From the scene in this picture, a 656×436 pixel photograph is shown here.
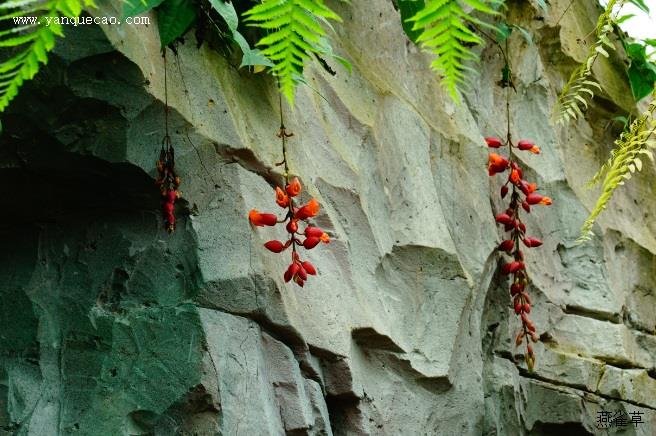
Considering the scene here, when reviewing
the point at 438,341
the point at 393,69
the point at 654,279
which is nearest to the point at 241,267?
the point at 438,341

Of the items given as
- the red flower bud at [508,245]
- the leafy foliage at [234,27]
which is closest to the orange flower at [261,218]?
the leafy foliage at [234,27]

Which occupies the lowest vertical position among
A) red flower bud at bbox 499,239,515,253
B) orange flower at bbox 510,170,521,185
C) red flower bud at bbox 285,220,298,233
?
red flower bud at bbox 285,220,298,233

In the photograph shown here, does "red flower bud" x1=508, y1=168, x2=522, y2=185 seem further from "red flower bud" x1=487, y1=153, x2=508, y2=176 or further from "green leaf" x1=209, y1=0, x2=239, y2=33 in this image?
"green leaf" x1=209, y1=0, x2=239, y2=33

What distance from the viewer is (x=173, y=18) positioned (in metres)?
1.88

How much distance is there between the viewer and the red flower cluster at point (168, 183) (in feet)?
5.94

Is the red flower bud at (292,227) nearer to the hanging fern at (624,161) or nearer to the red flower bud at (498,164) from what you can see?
the hanging fern at (624,161)

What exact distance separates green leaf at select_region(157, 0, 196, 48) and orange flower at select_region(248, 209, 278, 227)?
384 millimetres

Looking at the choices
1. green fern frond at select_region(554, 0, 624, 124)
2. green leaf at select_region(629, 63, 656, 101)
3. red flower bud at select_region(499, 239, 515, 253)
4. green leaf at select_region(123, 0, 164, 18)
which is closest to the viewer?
green leaf at select_region(123, 0, 164, 18)

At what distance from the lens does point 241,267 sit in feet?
6.31

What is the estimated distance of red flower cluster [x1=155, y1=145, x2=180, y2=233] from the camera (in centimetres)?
181

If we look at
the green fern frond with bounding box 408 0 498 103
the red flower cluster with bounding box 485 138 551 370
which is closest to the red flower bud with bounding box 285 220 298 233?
the red flower cluster with bounding box 485 138 551 370

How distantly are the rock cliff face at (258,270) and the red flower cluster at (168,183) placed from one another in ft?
0.22

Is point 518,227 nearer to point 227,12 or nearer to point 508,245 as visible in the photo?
point 508,245

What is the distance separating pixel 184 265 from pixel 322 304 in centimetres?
34
